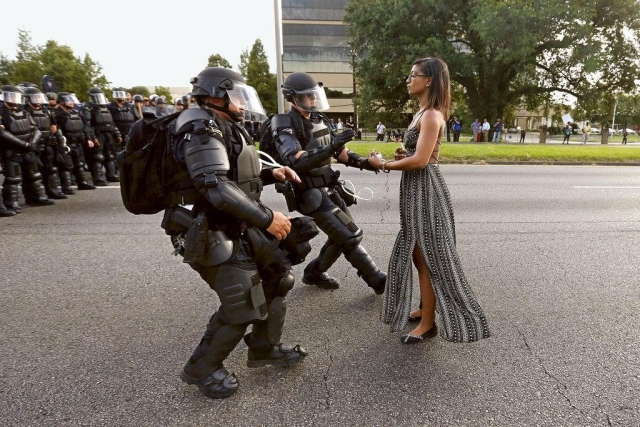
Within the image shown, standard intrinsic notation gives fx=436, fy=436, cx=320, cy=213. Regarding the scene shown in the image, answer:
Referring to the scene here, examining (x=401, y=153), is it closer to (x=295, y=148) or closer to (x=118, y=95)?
(x=295, y=148)

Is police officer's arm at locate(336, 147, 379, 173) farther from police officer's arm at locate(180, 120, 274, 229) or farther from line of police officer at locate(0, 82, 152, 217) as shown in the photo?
line of police officer at locate(0, 82, 152, 217)

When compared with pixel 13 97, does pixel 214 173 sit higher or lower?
lower

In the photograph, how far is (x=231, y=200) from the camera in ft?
6.68

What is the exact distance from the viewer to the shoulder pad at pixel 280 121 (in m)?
3.28

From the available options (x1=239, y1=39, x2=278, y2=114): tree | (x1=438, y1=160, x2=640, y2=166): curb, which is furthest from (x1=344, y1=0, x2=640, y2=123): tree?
(x1=239, y1=39, x2=278, y2=114): tree

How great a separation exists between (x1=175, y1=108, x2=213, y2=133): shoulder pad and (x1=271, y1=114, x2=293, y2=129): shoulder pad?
1.10 m

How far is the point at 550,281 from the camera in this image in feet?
13.3

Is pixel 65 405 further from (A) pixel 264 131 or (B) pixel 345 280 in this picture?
(B) pixel 345 280

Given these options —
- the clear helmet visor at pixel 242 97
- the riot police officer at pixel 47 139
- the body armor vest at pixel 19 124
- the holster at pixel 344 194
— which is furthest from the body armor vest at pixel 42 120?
the clear helmet visor at pixel 242 97

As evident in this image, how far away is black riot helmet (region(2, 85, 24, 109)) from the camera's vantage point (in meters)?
6.70

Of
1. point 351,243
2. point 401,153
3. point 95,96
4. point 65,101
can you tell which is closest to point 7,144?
point 65,101

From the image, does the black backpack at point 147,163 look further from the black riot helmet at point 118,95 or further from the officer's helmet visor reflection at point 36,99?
the black riot helmet at point 118,95

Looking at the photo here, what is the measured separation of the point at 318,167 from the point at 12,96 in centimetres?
611

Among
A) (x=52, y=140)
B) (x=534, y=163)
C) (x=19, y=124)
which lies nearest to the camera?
(x=19, y=124)
